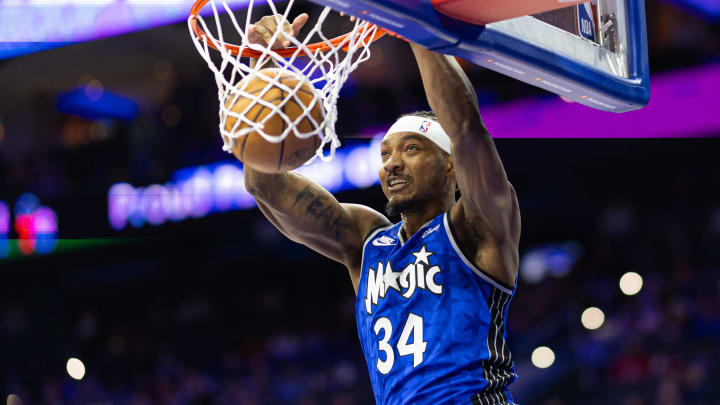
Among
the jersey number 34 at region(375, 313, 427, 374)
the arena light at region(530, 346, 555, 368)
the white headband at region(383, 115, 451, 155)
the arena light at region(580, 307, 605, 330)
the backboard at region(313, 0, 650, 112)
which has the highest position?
the backboard at region(313, 0, 650, 112)

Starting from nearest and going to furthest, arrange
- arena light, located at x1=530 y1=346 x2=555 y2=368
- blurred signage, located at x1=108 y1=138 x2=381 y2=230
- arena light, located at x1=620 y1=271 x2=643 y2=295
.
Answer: arena light, located at x1=530 y1=346 x2=555 y2=368 < blurred signage, located at x1=108 y1=138 x2=381 y2=230 < arena light, located at x1=620 y1=271 x2=643 y2=295

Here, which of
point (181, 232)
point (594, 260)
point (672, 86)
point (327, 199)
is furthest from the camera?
point (594, 260)

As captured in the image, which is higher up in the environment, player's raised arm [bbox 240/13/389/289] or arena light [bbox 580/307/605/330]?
player's raised arm [bbox 240/13/389/289]

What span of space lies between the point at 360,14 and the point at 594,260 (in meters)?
9.06

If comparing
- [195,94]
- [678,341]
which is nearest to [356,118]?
[195,94]

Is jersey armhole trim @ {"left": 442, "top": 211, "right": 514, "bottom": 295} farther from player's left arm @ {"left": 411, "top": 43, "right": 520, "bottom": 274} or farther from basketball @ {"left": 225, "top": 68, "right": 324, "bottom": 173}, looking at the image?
basketball @ {"left": 225, "top": 68, "right": 324, "bottom": 173}

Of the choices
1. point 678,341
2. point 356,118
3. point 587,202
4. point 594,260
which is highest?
point 356,118

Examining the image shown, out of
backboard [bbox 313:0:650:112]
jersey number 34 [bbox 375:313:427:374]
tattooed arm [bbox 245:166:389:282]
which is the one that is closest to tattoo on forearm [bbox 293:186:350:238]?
tattooed arm [bbox 245:166:389:282]

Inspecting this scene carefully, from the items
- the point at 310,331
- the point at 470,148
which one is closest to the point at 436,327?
the point at 470,148

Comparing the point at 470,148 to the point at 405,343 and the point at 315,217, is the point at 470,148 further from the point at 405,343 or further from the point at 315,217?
the point at 315,217

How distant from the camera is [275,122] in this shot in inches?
109

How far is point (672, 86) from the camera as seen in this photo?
27.0 ft

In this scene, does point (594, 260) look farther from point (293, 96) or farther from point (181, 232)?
point (293, 96)

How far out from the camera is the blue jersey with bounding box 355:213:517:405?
314cm
